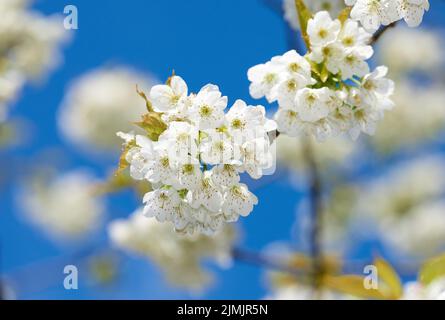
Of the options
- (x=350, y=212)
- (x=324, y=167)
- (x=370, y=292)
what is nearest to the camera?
(x=370, y=292)

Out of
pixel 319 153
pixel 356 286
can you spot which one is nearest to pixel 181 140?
pixel 356 286

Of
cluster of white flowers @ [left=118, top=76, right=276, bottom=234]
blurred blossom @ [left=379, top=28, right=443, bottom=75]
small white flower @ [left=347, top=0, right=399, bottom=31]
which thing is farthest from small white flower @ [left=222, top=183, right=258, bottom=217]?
blurred blossom @ [left=379, top=28, right=443, bottom=75]

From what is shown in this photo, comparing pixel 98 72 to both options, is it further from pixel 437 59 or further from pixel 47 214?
pixel 437 59

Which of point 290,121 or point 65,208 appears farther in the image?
point 65,208

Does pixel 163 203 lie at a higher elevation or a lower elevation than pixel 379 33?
lower

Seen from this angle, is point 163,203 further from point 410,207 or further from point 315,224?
point 410,207
